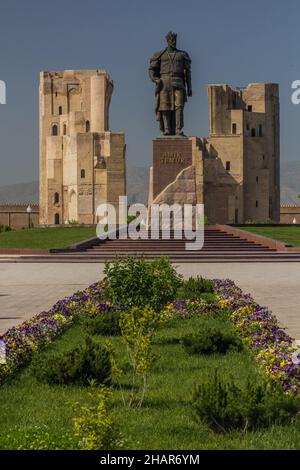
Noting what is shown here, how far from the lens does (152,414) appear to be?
534cm

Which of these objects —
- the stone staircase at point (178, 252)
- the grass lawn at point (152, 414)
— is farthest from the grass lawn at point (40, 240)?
the grass lawn at point (152, 414)

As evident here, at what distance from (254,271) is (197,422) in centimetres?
1279

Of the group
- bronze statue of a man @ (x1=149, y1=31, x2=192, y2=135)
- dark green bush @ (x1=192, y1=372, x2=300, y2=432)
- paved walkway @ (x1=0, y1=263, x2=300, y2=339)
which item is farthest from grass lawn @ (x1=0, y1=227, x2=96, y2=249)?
dark green bush @ (x1=192, y1=372, x2=300, y2=432)

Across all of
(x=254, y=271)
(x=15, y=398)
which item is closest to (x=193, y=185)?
(x=254, y=271)

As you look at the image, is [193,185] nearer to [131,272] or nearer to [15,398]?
[131,272]

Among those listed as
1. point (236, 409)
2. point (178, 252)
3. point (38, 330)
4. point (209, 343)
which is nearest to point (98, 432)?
point (236, 409)

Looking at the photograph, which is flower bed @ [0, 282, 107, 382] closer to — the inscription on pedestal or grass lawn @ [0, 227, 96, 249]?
grass lawn @ [0, 227, 96, 249]

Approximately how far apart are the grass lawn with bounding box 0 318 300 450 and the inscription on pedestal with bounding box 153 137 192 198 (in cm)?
1947

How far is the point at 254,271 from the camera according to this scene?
17.7 meters

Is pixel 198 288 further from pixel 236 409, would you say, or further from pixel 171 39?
pixel 171 39

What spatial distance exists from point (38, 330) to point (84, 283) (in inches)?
262

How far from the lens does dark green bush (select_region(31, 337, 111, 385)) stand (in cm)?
623

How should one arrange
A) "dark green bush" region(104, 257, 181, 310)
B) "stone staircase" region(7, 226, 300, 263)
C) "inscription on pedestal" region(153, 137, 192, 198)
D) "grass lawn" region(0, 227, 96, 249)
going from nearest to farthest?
"dark green bush" region(104, 257, 181, 310) → "stone staircase" region(7, 226, 300, 263) → "grass lawn" region(0, 227, 96, 249) → "inscription on pedestal" region(153, 137, 192, 198)
